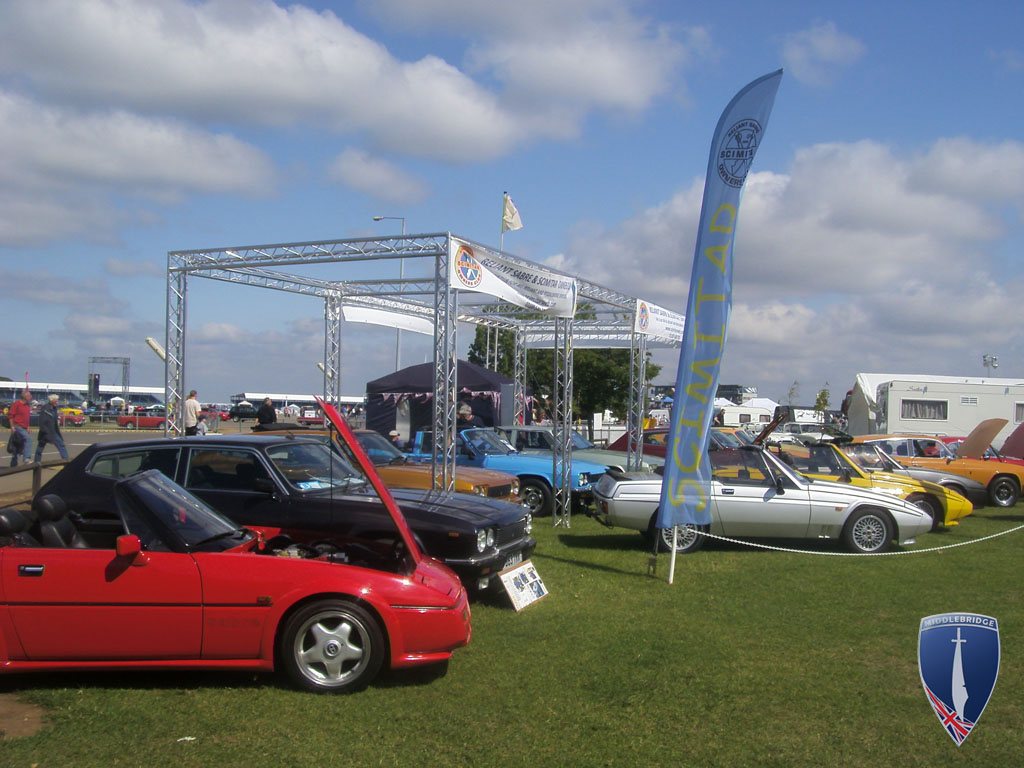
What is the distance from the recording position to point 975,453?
1734 cm

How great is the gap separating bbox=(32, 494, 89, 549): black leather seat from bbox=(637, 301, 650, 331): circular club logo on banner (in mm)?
12346

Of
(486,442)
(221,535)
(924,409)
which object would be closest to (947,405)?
(924,409)

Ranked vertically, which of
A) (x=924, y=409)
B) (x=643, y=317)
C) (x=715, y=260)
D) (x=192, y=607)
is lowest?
(x=192, y=607)

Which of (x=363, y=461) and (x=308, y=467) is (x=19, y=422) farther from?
(x=363, y=461)

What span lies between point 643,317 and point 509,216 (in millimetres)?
3615

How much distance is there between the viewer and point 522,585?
24.5ft

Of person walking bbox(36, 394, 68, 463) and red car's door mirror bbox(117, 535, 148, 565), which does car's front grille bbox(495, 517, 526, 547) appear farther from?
person walking bbox(36, 394, 68, 463)

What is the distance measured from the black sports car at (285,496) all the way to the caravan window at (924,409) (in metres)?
23.2

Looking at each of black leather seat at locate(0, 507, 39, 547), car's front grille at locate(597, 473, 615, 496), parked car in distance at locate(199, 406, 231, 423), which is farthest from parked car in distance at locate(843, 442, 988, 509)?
parked car in distance at locate(199, 406, 231, 423)

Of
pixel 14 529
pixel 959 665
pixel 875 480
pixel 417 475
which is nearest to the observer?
pixel 959 665

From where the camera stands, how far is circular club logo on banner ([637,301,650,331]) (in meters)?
16.3

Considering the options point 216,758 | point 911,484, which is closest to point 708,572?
point 911,484

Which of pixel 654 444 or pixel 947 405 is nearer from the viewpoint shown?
pixel 654 444

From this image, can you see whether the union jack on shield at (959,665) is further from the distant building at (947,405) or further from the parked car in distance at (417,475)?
the distant building at (947,405)
